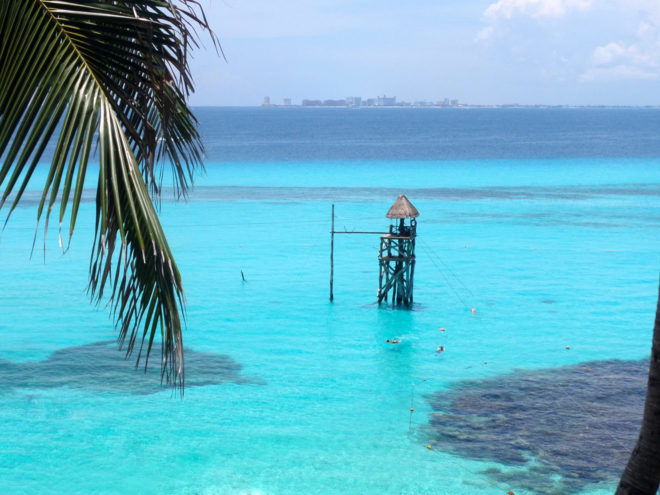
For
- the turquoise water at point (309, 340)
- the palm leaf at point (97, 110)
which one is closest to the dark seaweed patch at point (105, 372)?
the turquoise water at point (309, 340)

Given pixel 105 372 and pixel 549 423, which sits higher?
pixel 549 423

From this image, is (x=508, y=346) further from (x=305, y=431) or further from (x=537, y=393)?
(x=305, y=431)

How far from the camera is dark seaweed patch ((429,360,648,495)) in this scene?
1252 cm

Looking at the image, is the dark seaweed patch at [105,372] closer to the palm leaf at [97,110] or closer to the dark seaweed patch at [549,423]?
the dark seaweed patch at [549,423]

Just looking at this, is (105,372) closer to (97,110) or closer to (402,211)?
(402,211)

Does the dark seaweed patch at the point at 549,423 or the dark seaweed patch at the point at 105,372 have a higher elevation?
the dark seaweed patch at the point at 549,423

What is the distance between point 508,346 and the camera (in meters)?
20.0

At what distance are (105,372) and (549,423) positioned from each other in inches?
387

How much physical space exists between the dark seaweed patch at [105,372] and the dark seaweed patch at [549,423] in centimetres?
529

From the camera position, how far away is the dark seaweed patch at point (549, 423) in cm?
1252

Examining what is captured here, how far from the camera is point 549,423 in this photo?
14.5 metres

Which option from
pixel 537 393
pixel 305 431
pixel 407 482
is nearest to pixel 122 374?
pixel 305 431

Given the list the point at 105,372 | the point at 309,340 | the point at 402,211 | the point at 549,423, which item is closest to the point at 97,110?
the point at 549,423

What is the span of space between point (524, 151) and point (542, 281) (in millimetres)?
76549
